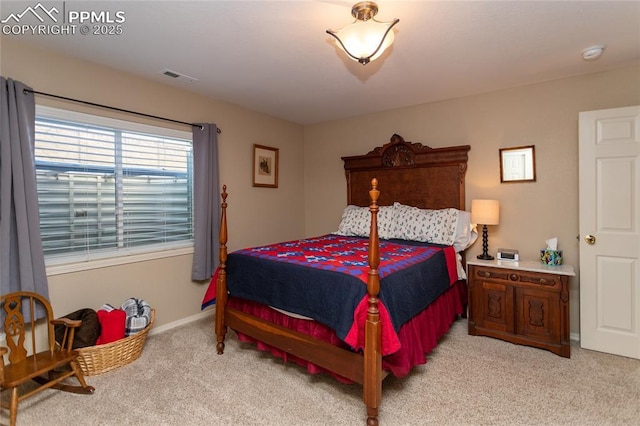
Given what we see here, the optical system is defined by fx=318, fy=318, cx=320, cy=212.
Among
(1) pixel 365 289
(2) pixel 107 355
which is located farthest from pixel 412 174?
(2) pixel 107 355

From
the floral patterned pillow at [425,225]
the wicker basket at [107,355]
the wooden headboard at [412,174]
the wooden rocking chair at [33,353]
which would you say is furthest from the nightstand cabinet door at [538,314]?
the wooden rocking chair at [33,353]

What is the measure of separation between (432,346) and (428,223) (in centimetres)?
129

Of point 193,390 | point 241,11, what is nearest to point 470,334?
point 193,390

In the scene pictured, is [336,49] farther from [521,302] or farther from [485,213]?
[521,302]

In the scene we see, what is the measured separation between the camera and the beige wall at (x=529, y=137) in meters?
2.86

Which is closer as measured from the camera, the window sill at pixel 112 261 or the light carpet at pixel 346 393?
the light carpet at pixel 346 393

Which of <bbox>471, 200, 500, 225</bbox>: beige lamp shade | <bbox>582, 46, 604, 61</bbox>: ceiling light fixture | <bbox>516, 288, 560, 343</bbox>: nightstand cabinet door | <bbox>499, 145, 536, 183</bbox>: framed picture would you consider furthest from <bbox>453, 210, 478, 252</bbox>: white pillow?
<bbox>582, 46, 604, 61</bbox>: ceiling light fixture

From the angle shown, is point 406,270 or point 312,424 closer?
point 312,424

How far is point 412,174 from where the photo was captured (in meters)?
3.76

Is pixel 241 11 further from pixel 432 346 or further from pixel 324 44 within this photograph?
pixel 432 346

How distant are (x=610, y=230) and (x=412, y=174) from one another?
6.01ft

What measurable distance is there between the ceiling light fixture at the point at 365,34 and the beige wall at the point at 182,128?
6.66 ft

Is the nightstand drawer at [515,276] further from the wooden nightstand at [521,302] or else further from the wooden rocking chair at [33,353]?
the wooden rocking chair at [33,353]

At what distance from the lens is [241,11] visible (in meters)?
1.91
